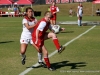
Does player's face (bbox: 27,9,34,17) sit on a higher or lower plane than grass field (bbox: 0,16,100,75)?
higher

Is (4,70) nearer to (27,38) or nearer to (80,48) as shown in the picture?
(27,38)

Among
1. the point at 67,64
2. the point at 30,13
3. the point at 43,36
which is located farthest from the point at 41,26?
the point at 67,64

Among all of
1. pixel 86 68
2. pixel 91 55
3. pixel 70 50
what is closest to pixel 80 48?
pixel 70 50

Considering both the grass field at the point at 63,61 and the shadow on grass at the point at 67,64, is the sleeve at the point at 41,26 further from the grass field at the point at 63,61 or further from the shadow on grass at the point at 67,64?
the shadow on grass at the point at 67,64

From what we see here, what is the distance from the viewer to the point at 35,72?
10.8m

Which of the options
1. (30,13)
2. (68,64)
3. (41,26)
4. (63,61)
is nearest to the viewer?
(41,26)

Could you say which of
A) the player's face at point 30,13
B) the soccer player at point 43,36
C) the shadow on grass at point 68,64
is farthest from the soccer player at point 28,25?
the shadow on grass at point 68,64

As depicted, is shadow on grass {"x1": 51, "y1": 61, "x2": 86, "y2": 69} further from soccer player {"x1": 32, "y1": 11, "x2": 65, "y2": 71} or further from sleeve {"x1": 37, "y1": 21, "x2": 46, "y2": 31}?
sleeve {"x1": 37, "y1": 21, "x2": 46, "y2": 31}

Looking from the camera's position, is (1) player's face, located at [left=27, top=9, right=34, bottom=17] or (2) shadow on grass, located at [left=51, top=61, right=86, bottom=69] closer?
(1) player's face, located at [left=27, top=9, right=34, bottom=17]

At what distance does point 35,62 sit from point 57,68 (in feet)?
4.63

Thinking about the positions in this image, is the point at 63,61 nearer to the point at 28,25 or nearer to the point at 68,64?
the point at 68,64

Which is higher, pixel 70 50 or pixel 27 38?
pixel 27 38

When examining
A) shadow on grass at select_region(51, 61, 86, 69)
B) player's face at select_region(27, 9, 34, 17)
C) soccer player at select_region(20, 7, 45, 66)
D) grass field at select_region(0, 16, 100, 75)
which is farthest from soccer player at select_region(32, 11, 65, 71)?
shadow on grass at select_region(51, 61, 86, 69)

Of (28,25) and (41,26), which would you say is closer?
(41,26)
